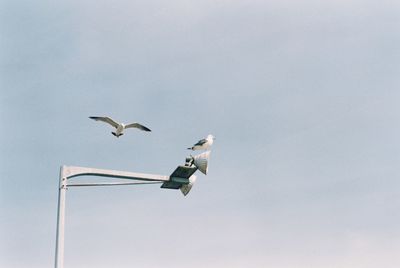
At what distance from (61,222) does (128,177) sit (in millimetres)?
3955

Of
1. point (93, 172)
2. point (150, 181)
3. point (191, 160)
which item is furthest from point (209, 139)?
point (93, 172)

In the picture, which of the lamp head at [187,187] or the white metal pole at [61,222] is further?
the lamp head at [187,187]

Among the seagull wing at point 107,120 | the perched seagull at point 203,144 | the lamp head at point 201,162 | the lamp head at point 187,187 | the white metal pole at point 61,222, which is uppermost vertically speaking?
the seagull wing at point 107,120

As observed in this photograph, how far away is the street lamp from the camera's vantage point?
2047 centimetres

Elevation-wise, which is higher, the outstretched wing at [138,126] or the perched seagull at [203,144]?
the outstretched wing at [138,126]

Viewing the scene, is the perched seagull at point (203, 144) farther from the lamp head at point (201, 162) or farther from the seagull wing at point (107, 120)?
the seagull wing at point (107, 120)

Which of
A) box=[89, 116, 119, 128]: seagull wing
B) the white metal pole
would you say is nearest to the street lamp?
the white metal pole

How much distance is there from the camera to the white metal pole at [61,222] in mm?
20031

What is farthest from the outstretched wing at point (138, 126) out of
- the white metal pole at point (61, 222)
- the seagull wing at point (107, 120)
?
the white metal pole at point (61, 222)

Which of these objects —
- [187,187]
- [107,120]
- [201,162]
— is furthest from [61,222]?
[107,120]

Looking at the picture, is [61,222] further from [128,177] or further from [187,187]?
[187,187]

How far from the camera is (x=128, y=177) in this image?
23641 mm

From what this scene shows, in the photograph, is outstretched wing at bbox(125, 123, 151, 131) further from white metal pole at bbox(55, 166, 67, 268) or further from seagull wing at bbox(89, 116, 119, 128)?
white metal pole at bbox(55, 166, 67, 268)

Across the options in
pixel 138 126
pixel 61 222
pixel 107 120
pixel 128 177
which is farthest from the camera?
pixel 138 126
